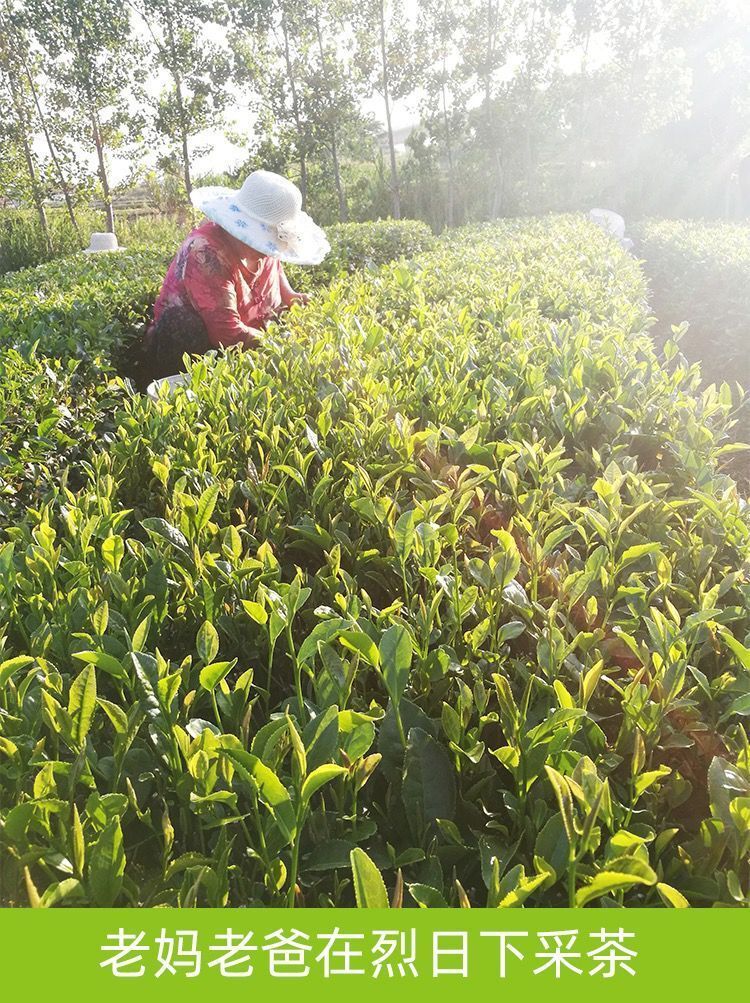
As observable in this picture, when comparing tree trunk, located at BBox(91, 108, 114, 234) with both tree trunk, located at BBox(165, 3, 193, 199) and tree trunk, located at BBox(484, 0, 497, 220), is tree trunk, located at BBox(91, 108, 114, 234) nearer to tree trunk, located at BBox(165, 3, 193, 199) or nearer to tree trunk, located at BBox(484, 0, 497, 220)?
tree trunk, located at BBox(165, 3, 193, 199)

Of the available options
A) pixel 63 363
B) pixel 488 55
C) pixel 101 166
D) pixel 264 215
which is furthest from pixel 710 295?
pixel 488 55

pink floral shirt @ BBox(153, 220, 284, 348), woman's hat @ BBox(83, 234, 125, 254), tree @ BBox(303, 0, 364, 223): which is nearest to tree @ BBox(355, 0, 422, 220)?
tree @ BBox(303, 0, 364, 223)

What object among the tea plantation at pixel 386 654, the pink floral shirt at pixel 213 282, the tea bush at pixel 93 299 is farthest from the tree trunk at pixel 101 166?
the tea plantation at pixel 386 654

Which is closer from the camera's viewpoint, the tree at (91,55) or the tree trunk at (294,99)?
the tree at (91,55)

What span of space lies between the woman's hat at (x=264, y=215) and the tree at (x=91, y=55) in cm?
1756

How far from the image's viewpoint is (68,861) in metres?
0.87

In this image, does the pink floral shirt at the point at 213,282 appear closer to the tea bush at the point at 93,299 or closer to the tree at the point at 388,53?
the tea bush at the point at 93,299

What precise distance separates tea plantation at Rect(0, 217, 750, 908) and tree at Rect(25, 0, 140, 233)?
20535mm

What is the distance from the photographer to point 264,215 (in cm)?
444

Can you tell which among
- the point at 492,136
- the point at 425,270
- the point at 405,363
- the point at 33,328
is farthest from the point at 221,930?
the point at 492,136

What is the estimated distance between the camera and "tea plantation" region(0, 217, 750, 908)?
906 mm

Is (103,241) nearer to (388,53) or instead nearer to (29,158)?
(29,158)

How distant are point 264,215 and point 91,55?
1941 centimetres

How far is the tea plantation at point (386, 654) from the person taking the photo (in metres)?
0.91
